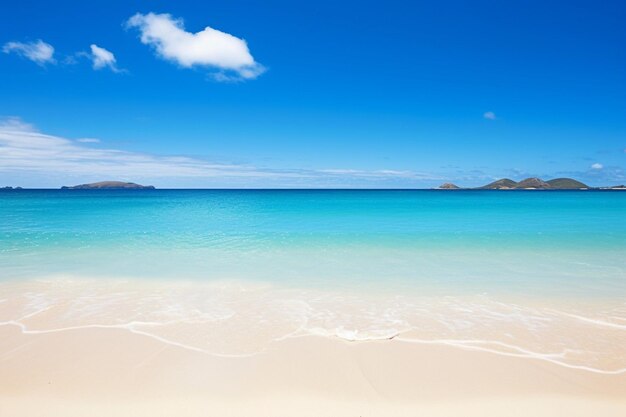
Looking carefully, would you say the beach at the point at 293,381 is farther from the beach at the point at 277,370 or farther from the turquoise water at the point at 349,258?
the turquoise water at the point at 349,258

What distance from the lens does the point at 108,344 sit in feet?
17.0

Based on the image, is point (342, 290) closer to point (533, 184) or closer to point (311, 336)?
point (311, 336)

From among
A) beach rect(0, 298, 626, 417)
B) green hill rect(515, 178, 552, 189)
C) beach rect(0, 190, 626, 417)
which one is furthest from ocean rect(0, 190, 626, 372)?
green hill rect(515, 178, 552, 189)

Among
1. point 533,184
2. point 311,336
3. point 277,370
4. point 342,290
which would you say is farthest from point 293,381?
point 533,184

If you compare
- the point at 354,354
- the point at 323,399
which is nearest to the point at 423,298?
the point at 354,354

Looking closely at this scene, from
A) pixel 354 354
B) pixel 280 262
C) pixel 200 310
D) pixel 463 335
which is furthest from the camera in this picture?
pixel 280 262

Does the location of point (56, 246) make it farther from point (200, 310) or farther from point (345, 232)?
point (345, 232)

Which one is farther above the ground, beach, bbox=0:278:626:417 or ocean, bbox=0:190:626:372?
ocean, bbox=0:190:626:372

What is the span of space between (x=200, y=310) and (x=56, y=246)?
10.7m

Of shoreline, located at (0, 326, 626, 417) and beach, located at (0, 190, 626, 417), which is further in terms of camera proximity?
beach, located at (0, 190, 626, 417)

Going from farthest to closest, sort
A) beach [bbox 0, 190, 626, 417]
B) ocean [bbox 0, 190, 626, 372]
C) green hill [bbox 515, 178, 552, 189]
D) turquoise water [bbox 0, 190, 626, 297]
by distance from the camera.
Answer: green hill [bbox 515, 178, 552, 189]
turquoise water [bbox 0, 190, 626, 297]
ocean [bbox 0, 190, 626, 372]
beach [bbox 0, 190, 626, 417]

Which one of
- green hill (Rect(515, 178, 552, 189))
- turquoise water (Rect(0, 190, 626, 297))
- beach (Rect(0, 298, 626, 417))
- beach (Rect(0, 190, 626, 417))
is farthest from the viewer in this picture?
green hill (Rect(515, 178, 552, 189))

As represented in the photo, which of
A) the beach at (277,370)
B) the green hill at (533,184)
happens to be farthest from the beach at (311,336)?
the green hill at (533,184)

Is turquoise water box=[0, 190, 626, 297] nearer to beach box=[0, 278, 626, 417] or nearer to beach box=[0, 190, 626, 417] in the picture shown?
beach box=[0, 190, 626, 417]
